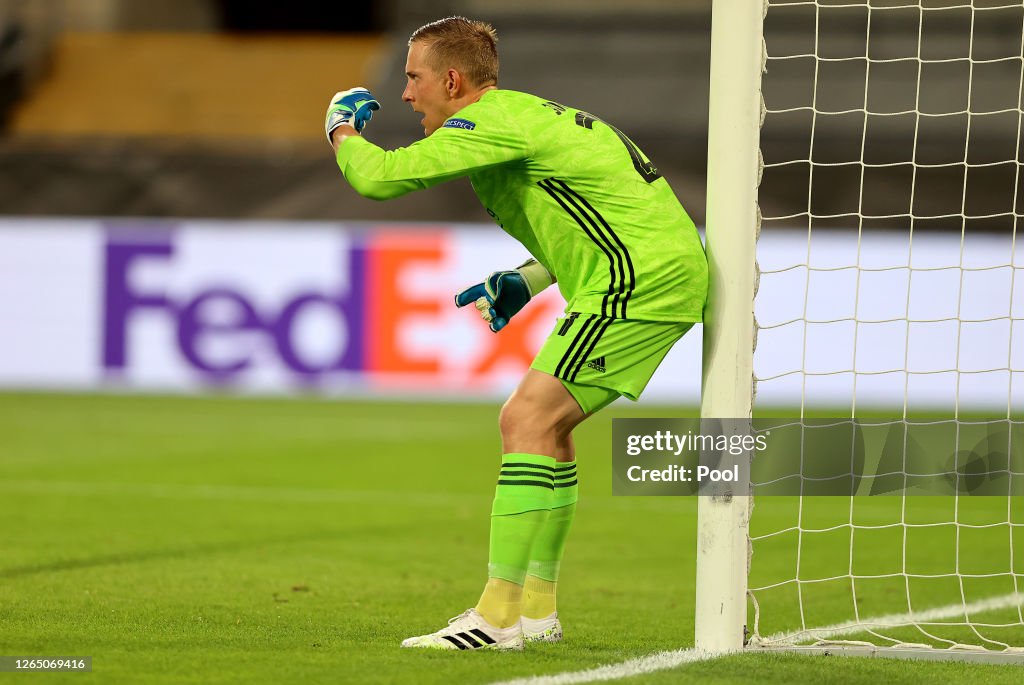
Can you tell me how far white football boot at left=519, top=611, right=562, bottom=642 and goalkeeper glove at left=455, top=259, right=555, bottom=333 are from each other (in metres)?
0.86

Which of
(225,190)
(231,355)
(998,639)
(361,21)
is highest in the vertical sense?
(361,21)

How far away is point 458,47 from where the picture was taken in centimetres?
434

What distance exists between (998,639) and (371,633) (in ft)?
6.36

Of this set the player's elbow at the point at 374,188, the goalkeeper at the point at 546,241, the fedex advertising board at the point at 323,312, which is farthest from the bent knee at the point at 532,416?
the fedex advertising board at the point at 323,312

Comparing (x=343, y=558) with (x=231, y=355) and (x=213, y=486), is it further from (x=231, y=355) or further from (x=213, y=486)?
(x=231, y=355)

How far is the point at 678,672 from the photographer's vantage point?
402cm

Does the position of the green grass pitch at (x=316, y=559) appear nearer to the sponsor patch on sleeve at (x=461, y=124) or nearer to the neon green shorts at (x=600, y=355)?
the neon green shorts at (x=600, y=355)

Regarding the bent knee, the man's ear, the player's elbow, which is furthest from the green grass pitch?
the man's ear

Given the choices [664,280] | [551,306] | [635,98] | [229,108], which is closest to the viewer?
[664,280]

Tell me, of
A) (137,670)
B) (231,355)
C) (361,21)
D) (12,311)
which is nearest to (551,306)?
(231,355)

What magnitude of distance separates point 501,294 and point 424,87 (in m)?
0.66

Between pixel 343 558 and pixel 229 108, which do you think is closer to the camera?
pixel 343 558

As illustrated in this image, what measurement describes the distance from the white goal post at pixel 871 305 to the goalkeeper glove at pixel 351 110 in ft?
3.23

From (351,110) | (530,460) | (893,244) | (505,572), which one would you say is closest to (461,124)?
(351,110)
